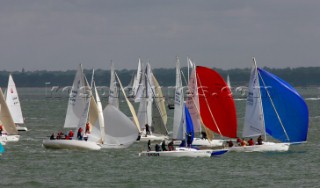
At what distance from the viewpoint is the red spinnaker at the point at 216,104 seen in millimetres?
58438

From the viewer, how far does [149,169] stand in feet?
154

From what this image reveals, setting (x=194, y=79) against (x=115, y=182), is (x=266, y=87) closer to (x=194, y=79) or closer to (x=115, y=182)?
(x=194, y=79)

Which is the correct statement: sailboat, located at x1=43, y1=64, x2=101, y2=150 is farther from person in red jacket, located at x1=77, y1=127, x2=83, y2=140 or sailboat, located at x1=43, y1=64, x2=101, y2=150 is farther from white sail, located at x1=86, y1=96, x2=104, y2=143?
person in red jacket, located at x1=77, y1=127, x2=83, y2=140

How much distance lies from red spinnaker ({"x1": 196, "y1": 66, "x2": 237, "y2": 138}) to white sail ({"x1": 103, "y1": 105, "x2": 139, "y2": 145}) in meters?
4.64

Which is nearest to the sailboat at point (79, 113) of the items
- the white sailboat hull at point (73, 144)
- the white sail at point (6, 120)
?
the white sailboat hull at point (73, 144)

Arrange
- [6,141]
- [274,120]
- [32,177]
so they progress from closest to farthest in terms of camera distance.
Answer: [32,177] < [274,120] < [6,141]

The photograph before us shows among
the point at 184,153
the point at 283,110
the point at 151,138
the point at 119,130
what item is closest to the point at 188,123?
the point at 184,153

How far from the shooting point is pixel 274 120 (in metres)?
55.2

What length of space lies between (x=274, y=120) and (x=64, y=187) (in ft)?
57.4

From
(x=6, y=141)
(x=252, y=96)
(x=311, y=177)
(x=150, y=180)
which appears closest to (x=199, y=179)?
(x=150, y=180)

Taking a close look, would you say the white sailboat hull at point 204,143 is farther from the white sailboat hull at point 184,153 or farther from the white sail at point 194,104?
the white sailboat hull at point 184,153

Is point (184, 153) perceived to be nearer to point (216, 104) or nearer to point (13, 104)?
point (216, 104)

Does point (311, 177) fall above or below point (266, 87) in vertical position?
below

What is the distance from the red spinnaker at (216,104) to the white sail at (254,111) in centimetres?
307
